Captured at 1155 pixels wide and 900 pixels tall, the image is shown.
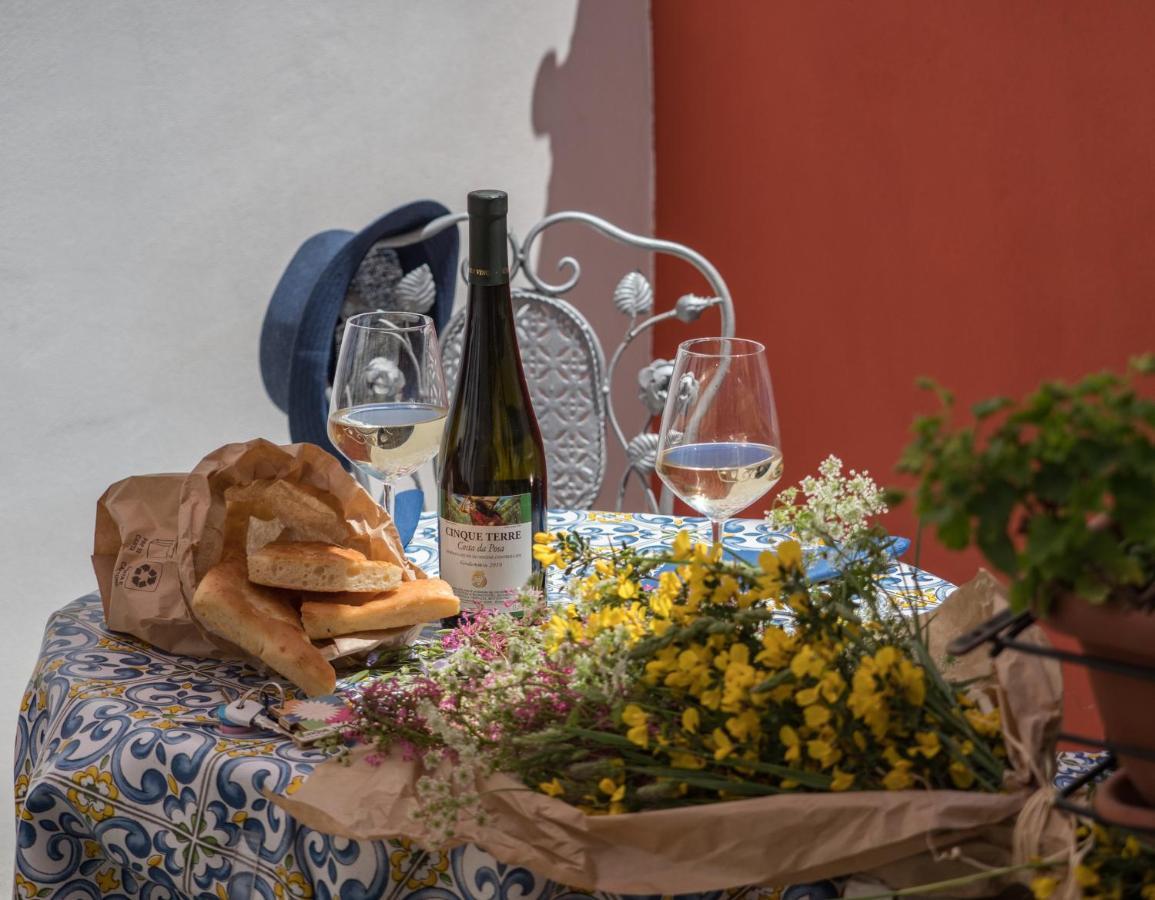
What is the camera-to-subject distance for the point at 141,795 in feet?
2.88

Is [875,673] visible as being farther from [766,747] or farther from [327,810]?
[327,810]

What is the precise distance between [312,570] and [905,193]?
188 cm

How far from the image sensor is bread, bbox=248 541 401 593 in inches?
38.4

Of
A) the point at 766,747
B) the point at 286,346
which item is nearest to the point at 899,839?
the point at 766,747

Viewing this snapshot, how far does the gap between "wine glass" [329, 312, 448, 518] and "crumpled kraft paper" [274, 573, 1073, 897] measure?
484 millimetres

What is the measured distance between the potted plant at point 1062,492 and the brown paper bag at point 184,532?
2.01ft

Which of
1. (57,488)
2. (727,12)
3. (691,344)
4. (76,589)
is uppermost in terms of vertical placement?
(727,12)

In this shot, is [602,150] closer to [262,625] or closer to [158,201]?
[158,201]

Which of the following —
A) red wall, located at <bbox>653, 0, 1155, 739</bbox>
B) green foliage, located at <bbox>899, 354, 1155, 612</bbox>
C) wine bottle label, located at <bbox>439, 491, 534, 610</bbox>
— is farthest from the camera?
red wall, located at <bbox>653, 0, 1155, 739</bbox>

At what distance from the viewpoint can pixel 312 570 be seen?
0.98 metres

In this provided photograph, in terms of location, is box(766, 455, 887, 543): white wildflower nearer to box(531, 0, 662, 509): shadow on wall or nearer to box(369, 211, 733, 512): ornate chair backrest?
box(369, 211, 733, 512): ornate chair backrest

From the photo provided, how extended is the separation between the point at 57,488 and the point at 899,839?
171 cm

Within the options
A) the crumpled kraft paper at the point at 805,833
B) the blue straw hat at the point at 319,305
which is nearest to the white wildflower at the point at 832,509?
the crumpled kraft paper at the point at 805,833

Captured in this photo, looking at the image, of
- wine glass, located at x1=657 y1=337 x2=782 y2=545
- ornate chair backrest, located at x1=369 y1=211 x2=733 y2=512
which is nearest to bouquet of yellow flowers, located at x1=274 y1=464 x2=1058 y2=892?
wine glass, located at x1=657 y1=337 x2=782 y2=545
